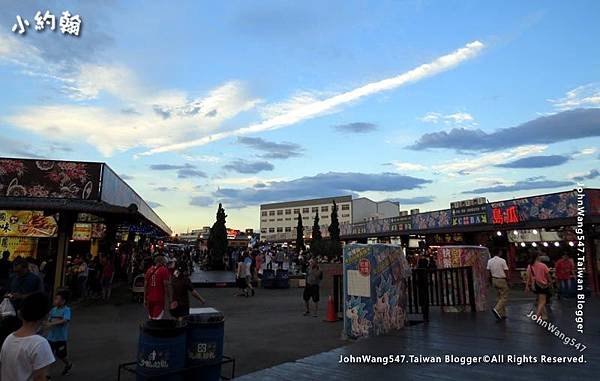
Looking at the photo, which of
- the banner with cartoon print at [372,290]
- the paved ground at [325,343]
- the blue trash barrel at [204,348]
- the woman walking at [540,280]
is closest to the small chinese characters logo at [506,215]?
the paved ground at [325,343]

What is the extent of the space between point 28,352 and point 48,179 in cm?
1559

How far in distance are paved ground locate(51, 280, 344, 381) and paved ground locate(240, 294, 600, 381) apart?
1466 millimetres

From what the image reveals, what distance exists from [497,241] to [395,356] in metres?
21.4

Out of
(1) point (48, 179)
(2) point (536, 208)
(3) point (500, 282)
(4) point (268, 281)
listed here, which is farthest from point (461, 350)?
(2) point (536, 208)

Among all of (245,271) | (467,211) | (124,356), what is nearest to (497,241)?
(467,211)

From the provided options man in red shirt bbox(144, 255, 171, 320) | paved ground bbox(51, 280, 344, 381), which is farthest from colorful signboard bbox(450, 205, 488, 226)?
man in red shirt bbox(144, 255, 171, 320)

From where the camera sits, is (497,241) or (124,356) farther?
(497,241)

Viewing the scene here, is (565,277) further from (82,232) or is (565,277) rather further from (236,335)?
(82,232)

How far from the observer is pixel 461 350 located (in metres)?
6.96

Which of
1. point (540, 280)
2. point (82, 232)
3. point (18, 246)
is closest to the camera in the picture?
point (540, 280)

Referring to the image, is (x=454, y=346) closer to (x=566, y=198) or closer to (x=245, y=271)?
(x=245, y=271)

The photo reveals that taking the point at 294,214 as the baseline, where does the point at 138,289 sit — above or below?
below

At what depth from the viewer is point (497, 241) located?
83.2 feet

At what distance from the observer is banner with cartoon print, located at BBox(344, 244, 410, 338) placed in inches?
351
